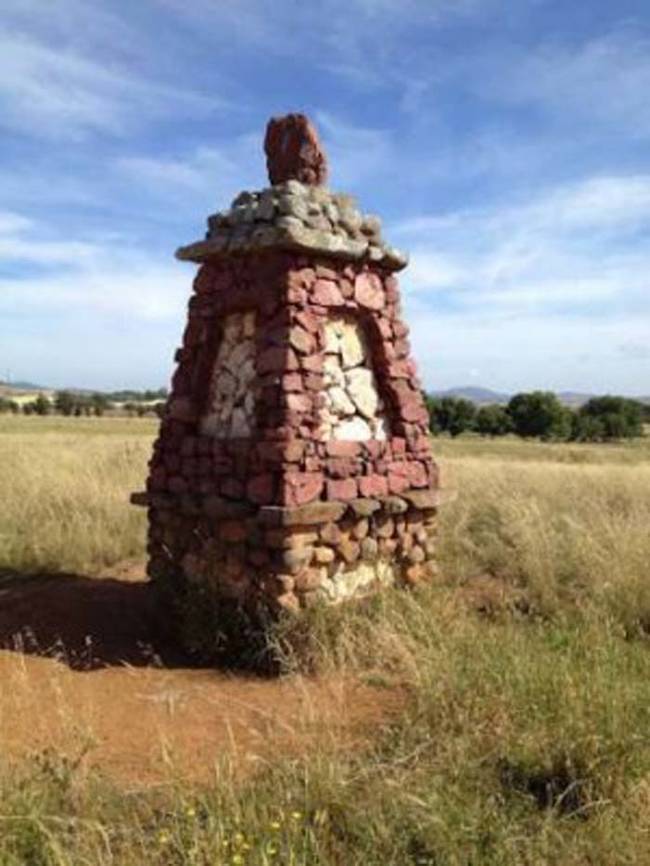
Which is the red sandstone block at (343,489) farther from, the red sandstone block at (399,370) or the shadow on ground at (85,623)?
the shadow on ground at (85,623)

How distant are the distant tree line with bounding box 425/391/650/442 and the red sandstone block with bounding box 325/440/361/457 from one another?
4923 centimetres

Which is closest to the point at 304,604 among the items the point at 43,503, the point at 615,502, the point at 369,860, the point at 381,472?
the point at 381,472

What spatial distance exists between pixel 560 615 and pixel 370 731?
99.7 inches

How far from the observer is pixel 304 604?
6414mm

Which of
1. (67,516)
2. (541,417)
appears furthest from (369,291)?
(541,417)

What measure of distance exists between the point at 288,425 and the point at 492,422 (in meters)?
53.4

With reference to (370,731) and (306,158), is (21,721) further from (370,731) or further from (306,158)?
(306,158)

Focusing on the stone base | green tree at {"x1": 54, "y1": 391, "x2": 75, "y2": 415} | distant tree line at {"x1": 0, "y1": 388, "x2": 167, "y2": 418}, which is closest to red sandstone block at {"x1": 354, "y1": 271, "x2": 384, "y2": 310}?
the stone base

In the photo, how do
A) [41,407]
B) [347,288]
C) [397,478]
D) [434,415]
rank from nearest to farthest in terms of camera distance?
[347,288] < [397,478] < [434,415] < [41,407]

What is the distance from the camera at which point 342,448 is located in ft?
22.4

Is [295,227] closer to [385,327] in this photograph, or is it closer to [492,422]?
[385,327]

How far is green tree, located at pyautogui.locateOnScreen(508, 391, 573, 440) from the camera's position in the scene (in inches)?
2188

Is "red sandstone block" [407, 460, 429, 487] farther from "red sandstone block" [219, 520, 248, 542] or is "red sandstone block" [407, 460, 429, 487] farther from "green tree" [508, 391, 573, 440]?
"green tree" [508, 391, 573, 440]

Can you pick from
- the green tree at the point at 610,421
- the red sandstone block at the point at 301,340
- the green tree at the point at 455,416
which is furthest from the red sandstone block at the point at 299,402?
the green tree at the point at 610,421
